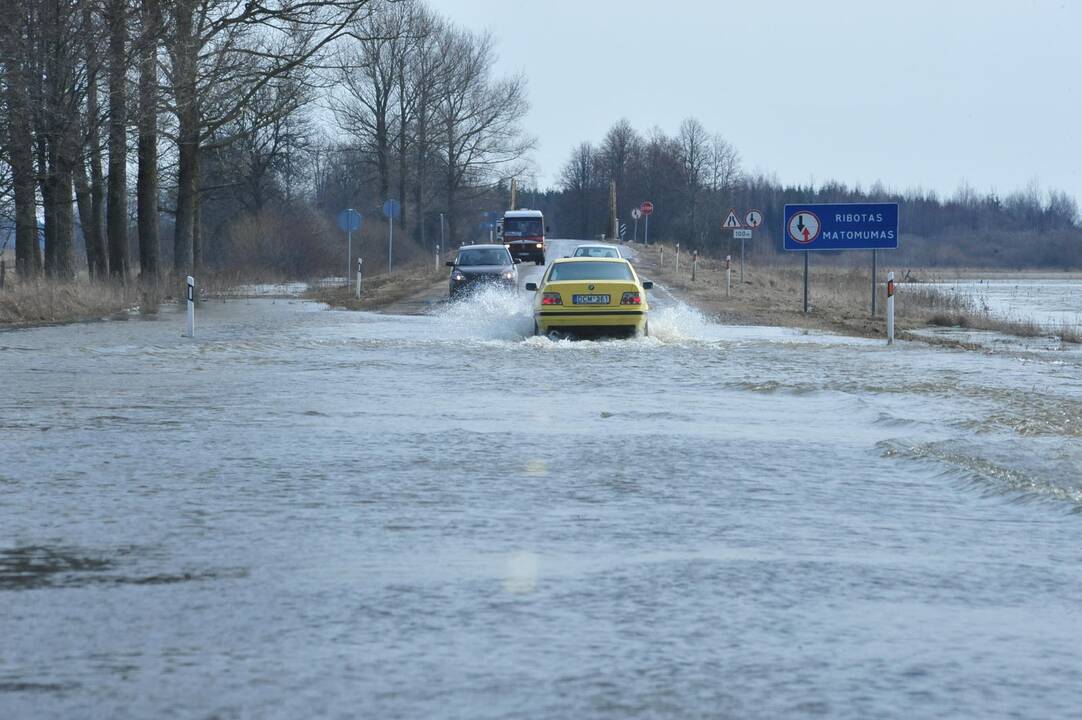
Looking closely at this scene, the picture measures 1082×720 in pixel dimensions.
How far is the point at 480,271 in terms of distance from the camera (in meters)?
35.7

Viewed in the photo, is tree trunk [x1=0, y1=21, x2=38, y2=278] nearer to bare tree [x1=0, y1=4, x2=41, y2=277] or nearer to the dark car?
bare tree [x1=0, y1=4, x2=41, y2=277]

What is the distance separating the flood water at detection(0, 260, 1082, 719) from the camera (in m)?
5.09

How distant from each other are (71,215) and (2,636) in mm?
32883

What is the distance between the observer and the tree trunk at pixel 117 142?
1351 inches

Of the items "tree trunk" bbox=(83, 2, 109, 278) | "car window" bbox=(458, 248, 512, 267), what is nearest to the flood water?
"tree trunk" bbox=(83, 2, 109, 278)

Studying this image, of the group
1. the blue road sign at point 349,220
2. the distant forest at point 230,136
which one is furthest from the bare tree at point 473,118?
the blue road sign at point 349,220

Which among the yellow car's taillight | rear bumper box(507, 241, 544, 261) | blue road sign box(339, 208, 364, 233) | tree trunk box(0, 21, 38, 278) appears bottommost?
the yellow car's taillight

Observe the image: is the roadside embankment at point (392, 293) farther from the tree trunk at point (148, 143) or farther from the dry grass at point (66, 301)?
the dry grass at point (66, 301)

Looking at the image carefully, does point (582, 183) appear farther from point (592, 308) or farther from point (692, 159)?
point (592, 308)

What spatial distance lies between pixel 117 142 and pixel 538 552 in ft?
101

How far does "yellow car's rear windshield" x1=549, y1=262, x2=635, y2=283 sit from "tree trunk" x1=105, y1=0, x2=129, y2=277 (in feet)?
Answer: 50.7

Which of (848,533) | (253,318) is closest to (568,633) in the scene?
(848,533)

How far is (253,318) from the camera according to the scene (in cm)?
3025

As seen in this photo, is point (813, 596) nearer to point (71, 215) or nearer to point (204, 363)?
point (204, 363)
